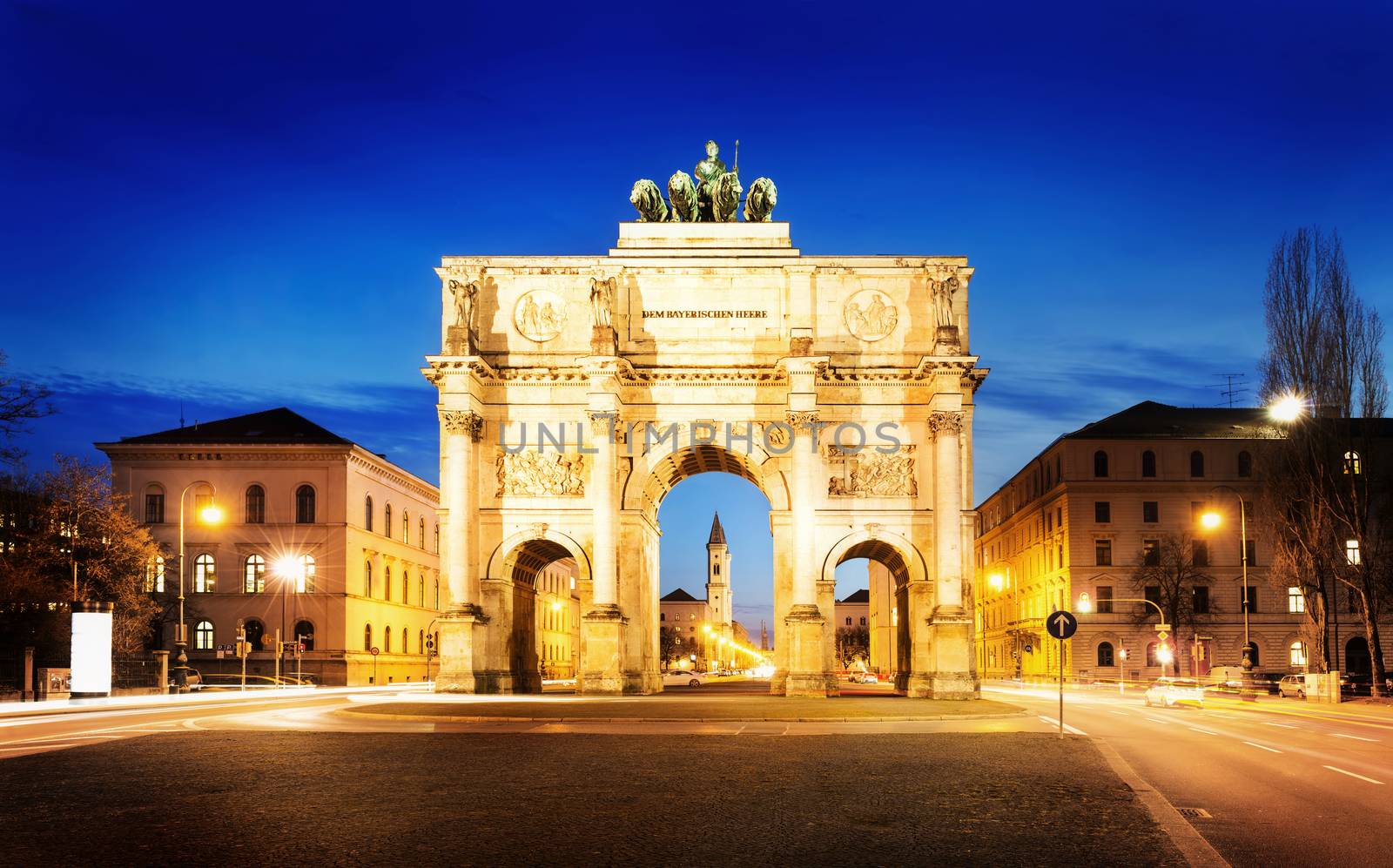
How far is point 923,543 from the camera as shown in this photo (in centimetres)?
4797

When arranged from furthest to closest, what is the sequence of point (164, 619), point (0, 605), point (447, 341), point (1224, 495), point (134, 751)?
point (1224, 495), point (164, 619), point (0, 605), point (447, 341), point (134, 751)

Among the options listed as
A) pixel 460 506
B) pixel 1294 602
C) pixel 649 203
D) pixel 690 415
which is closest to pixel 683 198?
pixel 649 203

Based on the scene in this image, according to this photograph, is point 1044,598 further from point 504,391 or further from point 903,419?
point 504,391

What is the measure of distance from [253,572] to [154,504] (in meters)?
6.85

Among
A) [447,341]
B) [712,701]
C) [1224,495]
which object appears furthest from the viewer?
[1224,495]

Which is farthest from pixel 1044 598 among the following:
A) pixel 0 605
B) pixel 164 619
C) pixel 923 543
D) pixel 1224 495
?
pixel 0 605

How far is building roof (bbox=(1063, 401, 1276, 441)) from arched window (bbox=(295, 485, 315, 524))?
47039 millimetres

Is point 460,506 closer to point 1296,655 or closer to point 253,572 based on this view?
point 253,572

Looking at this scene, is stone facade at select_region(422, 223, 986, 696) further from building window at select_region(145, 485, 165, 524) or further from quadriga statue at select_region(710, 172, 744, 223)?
building window at select_region(145, 485, 165, 524)

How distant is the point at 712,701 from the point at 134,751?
2225 centimetres

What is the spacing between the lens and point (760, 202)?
170 feet

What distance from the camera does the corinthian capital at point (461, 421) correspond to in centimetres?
4666

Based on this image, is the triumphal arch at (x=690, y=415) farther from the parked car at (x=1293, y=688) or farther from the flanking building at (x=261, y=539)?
the flanking building at (x=261, y=539)

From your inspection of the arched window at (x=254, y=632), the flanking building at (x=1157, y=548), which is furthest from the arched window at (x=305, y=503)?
the flanking building at (x=1157, y=548)
